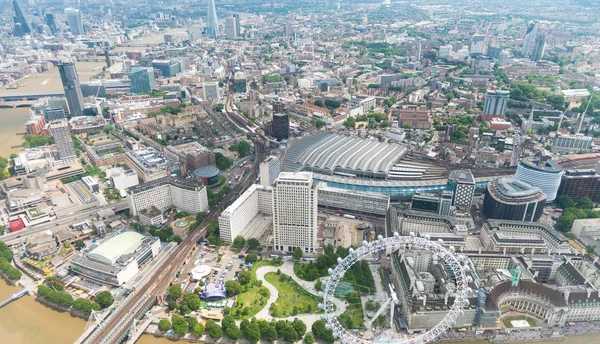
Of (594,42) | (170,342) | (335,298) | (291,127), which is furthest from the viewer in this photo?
(594,42)

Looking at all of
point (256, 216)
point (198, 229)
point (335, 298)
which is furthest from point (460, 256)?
point (198, 229)

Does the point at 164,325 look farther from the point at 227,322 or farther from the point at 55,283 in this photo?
the point at 55,283

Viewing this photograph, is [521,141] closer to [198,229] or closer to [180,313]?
[198,229]

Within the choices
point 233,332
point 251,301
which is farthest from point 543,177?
point 233,332

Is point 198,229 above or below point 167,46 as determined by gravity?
below

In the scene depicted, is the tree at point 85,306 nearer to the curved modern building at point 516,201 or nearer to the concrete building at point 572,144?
the curved modern building at point 516,201

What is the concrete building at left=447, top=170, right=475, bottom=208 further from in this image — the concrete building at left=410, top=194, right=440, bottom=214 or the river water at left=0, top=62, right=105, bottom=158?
the river water at left=0, top=62, right=105, bottom=158
